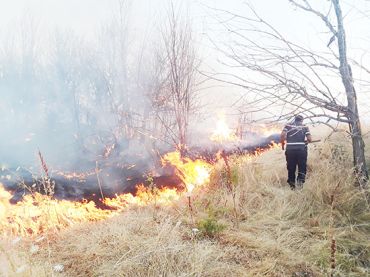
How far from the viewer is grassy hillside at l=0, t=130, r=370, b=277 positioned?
12.2ft

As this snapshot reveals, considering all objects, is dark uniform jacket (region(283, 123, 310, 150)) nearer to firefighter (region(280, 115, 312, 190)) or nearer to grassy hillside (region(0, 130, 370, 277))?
firefighter (region(280, 115, 312, 190))

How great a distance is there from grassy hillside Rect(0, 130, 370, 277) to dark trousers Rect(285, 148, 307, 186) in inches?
18.6

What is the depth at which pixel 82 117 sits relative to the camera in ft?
103

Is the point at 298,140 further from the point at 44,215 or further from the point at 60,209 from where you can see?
the point at 60,209

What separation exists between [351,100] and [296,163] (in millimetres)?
1995

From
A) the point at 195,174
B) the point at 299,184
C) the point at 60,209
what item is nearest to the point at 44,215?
the point at 60,209

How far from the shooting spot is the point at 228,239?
4.41 meters

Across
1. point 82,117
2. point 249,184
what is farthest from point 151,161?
point 82,117

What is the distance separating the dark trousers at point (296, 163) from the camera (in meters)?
6.79

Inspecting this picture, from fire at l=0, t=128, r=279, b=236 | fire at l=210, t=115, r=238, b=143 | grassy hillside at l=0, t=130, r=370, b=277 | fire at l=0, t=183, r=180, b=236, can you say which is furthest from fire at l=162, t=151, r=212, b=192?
fire at l=210, t=115, r=238, b=143

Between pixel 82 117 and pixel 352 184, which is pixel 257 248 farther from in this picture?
pixel 82 117

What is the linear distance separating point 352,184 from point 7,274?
17.0 ft

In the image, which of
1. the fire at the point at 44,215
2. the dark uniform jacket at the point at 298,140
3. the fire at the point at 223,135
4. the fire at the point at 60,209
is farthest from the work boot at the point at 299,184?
the fire at the point at 223,135

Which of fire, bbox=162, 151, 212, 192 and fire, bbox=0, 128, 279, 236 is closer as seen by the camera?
fire, bbox=0, 128, 279, 236
